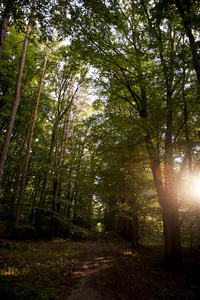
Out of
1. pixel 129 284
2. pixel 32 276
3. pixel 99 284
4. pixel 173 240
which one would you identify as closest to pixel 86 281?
pixel 99 284

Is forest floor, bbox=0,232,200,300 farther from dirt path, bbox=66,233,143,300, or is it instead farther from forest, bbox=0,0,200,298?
forest, bbox=0,0,200,298

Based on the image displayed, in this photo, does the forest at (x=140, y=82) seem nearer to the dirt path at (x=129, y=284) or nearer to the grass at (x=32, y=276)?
the dirt path at (x=129, y=284)

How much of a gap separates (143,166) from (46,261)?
7.15 meters

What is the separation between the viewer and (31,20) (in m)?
5.77

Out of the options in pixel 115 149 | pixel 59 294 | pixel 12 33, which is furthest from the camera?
pixel 12 33

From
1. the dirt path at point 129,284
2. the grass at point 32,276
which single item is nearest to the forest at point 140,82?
the dirt path at point 129,284

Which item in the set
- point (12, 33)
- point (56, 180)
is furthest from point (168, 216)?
point (12, 33)

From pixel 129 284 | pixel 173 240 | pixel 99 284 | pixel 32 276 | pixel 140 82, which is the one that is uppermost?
pixel 140 82

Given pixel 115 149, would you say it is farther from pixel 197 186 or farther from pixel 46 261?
pixel 46 261

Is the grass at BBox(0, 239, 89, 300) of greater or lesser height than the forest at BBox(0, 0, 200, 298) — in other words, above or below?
below

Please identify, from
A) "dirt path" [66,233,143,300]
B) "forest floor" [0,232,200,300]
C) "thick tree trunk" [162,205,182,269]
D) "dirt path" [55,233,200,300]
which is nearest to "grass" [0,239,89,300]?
"forest floor" [0,232,200,300]

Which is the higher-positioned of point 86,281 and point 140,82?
point 140,82

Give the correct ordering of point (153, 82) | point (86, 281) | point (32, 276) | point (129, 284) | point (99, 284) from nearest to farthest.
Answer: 1. point (32, 276)
2. point (99, 284)
3. point (86, 281)
4. point (129, 284)
5. point (153, 82)

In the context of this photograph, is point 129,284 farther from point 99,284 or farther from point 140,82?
point 140,82
